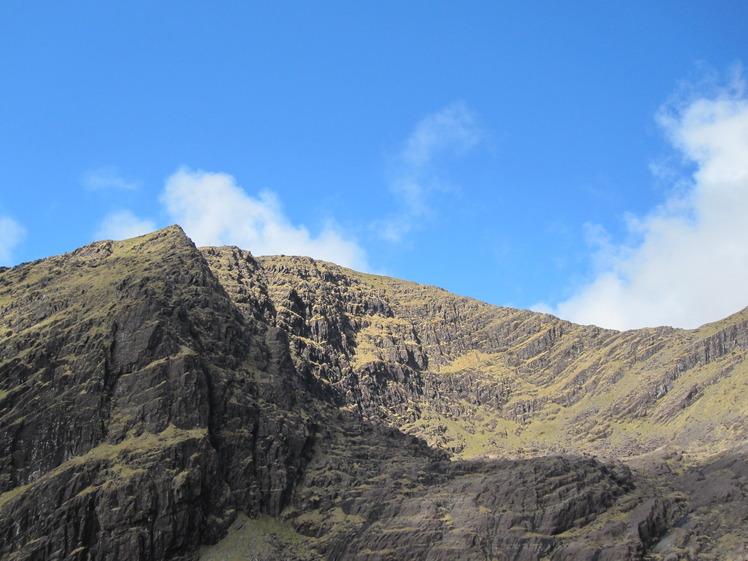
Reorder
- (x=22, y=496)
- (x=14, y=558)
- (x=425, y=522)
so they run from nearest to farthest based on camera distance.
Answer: (x=14, y=558) < (x=22, y=496) < (x=425, y=522)

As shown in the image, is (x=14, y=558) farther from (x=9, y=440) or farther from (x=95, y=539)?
(x=9, y=440)

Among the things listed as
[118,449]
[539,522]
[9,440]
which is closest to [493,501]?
[539,522]

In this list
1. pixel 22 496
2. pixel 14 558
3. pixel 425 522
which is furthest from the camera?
pixel 425 522

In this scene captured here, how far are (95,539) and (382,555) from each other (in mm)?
66549

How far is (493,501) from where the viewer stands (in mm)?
195125

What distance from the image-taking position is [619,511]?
18862 centimetres

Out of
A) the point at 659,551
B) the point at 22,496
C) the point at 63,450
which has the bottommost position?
the point at 659,551

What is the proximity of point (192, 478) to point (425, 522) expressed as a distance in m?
59.2

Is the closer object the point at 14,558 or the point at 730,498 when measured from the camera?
the point at 14,558

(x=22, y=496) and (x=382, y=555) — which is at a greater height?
(x=22, y=496)

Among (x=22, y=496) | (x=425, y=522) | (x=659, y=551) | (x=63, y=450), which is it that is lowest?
(x=659, y=551)

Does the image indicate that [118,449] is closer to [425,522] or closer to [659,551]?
[425,522]

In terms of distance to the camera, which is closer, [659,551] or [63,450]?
[659,551]

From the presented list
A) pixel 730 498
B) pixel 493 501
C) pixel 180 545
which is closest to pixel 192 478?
pixel 180 545
